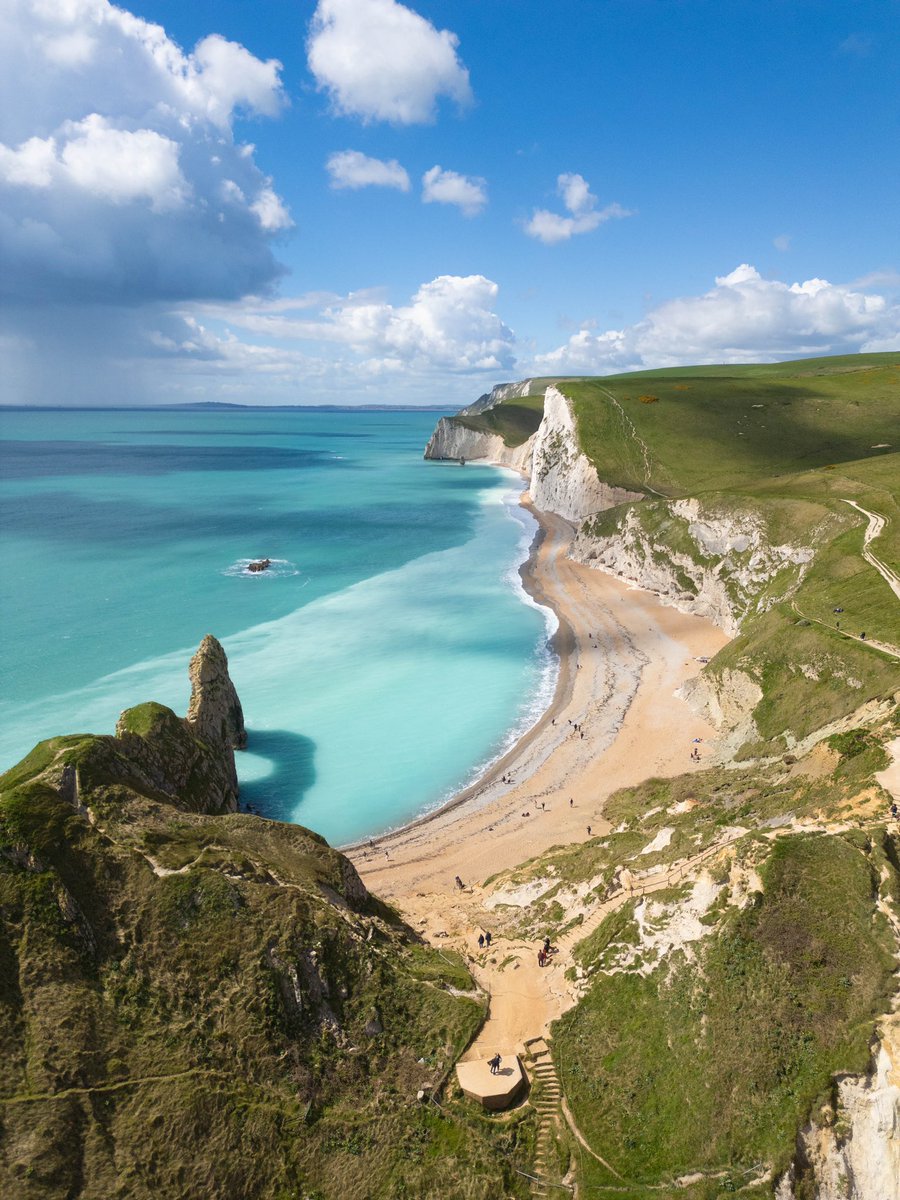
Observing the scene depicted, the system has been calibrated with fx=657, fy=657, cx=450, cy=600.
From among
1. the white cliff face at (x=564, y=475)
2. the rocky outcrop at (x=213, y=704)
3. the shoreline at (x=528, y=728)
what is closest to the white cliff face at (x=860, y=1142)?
the shoreline at (x=528, y=728)

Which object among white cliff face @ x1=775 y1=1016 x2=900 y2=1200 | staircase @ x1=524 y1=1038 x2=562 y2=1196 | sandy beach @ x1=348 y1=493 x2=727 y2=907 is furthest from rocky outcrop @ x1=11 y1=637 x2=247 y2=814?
white cliff face @ x1=775 y1=1016 x2=900 y2=1200

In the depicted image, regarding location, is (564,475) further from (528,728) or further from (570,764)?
(570,764)

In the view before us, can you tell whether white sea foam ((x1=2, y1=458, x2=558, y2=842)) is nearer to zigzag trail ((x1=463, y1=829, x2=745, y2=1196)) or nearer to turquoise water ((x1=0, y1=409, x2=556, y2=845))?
turquoise water ((x1=0, y1=409, x2=556, y2=845))

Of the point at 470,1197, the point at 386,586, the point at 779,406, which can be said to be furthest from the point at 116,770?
the point at 779,406


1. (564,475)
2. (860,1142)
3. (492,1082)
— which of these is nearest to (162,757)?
(492,1082)

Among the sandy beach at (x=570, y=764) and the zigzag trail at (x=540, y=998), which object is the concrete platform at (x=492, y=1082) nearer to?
the zigzag trail at (x=540, y=998)

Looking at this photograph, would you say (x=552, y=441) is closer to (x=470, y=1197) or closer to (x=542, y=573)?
(x=542, y=573)
